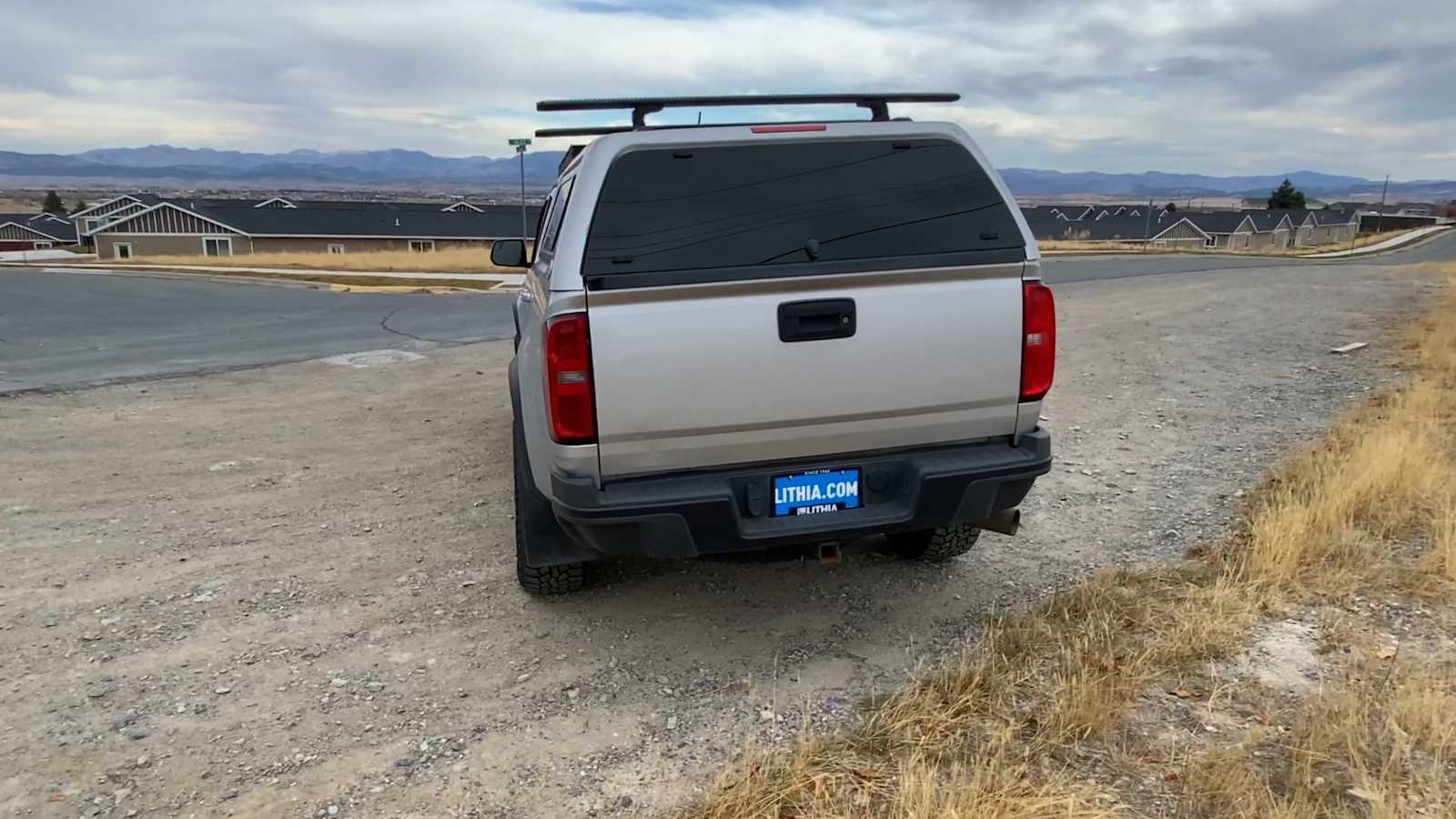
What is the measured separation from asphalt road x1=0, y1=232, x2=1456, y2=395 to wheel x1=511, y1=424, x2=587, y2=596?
7334 mm

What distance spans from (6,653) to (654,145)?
3362mm

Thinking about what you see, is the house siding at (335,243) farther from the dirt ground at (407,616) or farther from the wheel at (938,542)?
the wheel at (938,542)

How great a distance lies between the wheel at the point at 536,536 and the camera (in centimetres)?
388

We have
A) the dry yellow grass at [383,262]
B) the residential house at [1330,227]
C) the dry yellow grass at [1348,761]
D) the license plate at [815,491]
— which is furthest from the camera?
the residential house at [1330,227]

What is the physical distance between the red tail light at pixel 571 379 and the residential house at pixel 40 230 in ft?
378

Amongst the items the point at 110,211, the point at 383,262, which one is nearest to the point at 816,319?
the point at 383,262

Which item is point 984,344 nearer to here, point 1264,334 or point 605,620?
point 605,620

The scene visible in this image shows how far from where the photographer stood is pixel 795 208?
348 cm

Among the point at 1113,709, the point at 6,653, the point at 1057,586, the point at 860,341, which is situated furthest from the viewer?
the point at 1057,586

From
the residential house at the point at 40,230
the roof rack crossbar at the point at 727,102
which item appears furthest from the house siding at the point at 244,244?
the roof rack crossbar at the point at 727,102

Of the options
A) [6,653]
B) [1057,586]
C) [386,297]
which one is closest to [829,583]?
[1057,586]

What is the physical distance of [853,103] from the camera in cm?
431

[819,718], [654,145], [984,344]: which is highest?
[654,145]

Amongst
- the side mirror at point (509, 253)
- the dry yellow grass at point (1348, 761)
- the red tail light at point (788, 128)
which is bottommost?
the dry yellow grass at point (1348, 761)
